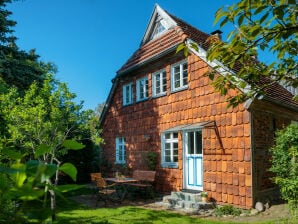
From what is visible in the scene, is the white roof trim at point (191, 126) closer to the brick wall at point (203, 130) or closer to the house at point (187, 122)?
the house at point (187, 122)

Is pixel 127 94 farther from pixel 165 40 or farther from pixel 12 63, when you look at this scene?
pixel 12 63

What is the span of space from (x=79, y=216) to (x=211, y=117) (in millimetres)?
5654

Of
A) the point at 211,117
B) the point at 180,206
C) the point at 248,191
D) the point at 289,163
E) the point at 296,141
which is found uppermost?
the point at 211,117

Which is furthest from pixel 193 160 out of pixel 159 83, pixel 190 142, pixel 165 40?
pixel 165 40

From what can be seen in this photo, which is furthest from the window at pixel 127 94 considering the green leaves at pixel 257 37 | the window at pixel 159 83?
the green leaves at pixel 257 37

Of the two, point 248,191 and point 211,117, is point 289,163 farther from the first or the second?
point 211,117

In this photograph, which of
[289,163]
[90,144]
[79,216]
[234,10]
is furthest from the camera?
[90,144]

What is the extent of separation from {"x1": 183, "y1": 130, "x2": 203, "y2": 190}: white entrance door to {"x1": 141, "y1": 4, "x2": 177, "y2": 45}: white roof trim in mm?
5338

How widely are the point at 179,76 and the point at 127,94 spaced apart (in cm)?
444

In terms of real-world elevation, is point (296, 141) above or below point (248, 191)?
above

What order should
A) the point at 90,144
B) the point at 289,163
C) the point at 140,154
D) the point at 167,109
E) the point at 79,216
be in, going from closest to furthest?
the point at 289,163 → the point at 79,216 → the point at 167,109 → the point at 140,154 → the point at 90,144

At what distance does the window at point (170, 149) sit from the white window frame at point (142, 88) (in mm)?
2460

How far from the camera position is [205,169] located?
1157 cm

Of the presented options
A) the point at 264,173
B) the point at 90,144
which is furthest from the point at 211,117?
the point at 90,144
